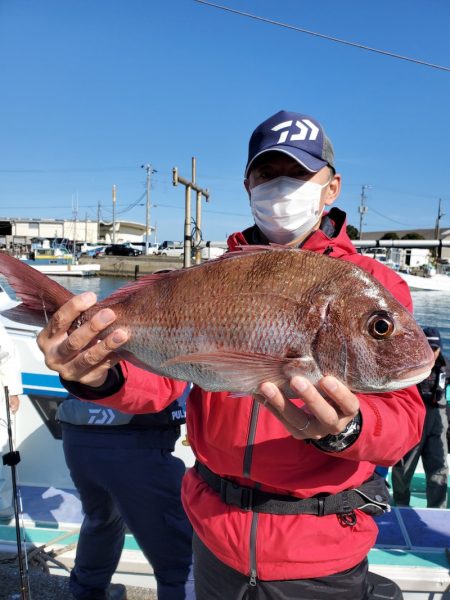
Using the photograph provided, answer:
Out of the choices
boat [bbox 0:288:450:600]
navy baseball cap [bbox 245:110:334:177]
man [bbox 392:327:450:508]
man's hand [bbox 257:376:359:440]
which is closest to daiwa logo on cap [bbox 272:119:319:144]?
navy baseball cap [bbox 245:110:334:177]

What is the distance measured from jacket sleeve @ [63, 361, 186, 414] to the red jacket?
33 cm

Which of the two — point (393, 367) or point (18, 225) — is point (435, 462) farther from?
point (18, 225)

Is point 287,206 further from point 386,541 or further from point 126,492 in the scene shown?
point 386,541

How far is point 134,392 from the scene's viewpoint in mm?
1973

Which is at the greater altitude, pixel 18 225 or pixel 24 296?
pixel 18 225

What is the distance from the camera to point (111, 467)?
275 cm

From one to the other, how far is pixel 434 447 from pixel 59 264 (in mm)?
42895

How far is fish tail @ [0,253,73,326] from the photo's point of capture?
5.68 feet

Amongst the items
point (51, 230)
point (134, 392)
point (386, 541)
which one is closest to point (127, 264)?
point (51, 230)

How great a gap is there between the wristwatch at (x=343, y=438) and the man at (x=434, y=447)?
12.5ft

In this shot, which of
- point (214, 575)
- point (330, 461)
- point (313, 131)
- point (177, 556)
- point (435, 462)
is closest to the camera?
point (330, 461)

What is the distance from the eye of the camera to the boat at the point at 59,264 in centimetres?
3738

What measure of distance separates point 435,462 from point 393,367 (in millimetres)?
4223

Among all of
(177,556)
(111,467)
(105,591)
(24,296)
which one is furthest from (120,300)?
(105,591)
